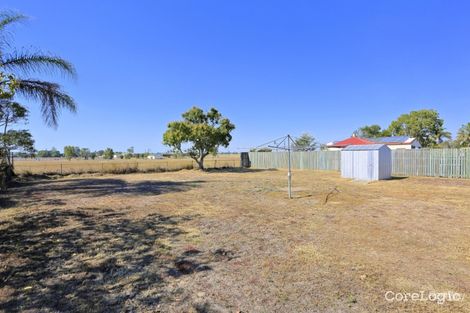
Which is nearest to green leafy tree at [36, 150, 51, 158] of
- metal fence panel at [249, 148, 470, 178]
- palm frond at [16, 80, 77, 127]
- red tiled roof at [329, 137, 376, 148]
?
palm frond at [16, 80, 77, 127]

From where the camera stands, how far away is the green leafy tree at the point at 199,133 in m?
23.3

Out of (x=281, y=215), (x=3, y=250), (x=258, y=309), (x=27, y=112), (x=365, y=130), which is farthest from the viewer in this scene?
(x=365, y=130)

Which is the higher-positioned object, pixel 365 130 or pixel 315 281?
pixel 365 130

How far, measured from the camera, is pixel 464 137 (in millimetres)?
32438

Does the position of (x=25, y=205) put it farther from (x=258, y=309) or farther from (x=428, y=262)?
(x=428, y=262)

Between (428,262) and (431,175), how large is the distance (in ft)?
50.9

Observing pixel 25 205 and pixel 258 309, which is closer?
pixel 258 309

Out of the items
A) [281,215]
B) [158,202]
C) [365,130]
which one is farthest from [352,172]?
[365,130]

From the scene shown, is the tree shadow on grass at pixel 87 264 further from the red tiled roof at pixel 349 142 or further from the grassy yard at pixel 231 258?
the red tiled roof at pixel 349 142

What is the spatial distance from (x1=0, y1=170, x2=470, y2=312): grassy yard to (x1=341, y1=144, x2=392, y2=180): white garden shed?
7426mm

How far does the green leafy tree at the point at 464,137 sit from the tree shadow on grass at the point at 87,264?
3791 cm

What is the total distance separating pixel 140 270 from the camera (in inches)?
145

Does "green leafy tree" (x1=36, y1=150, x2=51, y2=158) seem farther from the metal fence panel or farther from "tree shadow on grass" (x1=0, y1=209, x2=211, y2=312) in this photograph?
the metal fence panel

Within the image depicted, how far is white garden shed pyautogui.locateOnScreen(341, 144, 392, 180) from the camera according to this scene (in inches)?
590
